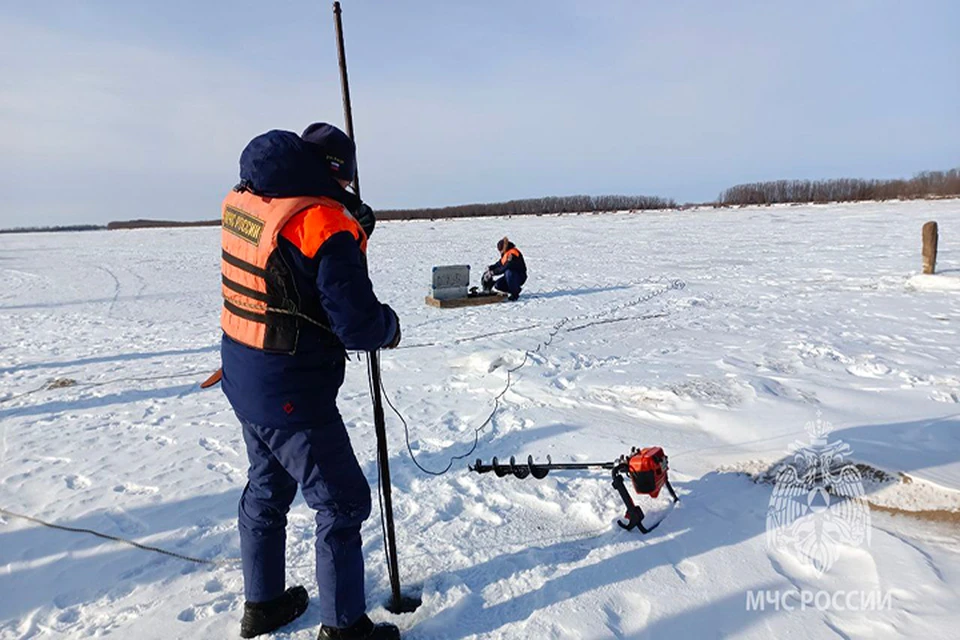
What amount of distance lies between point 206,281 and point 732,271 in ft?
46.4

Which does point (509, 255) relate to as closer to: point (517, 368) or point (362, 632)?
point (517, 368)

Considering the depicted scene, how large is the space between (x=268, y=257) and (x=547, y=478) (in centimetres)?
222

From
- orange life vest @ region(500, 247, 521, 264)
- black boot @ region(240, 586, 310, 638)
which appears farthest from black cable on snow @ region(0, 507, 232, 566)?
orange life vest @ region(500, 247, 521, 264)

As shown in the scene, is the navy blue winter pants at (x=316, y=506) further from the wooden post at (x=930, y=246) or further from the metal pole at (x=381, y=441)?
the wooden post at (x=930, y=246)

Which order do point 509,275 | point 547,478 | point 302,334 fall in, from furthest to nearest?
1. point 509,275
2. point 547,478
3. point 302,334

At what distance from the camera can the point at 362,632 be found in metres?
2.13

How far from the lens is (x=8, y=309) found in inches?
473

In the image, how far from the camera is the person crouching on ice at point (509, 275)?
10992 mm

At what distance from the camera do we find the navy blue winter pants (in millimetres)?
2027

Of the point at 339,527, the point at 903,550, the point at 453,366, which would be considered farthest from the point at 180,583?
the point at 453,366

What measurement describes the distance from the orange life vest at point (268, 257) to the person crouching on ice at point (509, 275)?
355 inches

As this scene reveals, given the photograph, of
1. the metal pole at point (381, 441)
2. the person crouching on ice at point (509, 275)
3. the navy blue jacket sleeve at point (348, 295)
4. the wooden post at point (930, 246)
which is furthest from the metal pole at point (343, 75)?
the wooden post at point (930, 246)

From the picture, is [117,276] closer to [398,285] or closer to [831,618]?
[398,285]

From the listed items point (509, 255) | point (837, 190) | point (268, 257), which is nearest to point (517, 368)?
point (268, 257)
